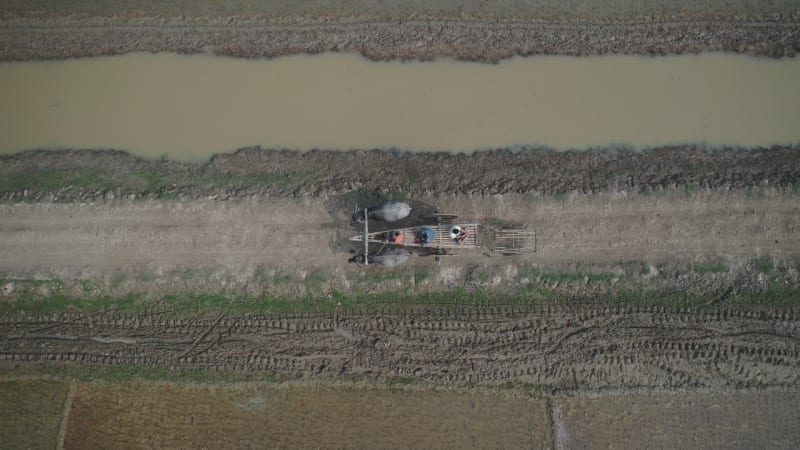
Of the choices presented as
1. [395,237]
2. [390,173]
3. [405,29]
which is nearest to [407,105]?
[390,173]

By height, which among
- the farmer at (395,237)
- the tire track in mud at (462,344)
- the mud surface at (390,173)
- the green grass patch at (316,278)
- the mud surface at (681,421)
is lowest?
the mud surface at (681,421)

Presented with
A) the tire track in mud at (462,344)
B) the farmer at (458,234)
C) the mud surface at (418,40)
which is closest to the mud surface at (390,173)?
the farmer at (458,234)

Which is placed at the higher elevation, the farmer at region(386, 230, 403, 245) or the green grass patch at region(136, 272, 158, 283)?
the farmer at region(386, 230, 403, 245)

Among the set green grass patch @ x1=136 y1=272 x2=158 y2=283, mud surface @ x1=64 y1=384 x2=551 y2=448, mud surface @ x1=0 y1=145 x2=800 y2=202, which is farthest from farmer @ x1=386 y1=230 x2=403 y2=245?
green grass patch @ x1=136 y1=272 x2=158 y2=283

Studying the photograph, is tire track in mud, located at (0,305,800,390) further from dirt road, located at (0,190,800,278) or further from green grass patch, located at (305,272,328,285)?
dirt road, located at (0,190,800,278)

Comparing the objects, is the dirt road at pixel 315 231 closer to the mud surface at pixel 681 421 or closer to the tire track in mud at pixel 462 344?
the tire track in mud at pixel 462 344

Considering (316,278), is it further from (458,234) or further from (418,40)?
(418,40)
